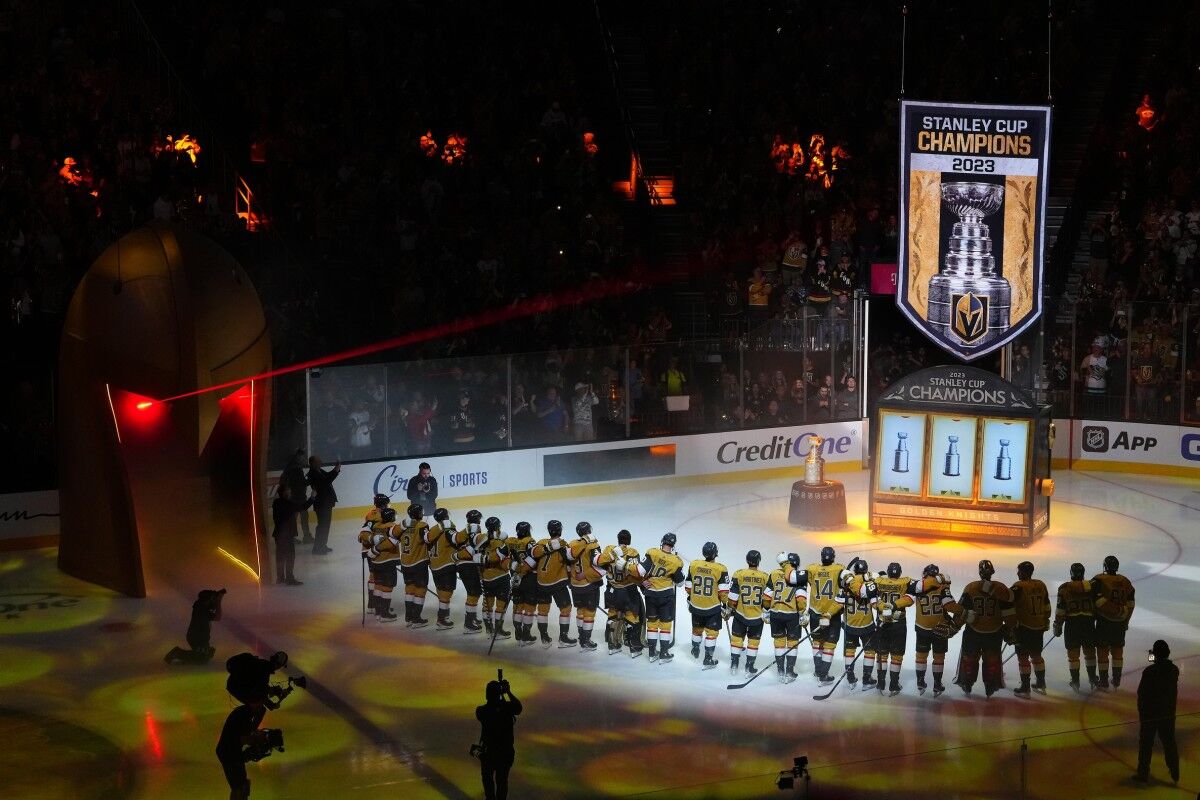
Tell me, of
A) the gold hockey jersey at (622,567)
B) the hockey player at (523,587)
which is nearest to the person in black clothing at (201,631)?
the hockey player at (523,587)

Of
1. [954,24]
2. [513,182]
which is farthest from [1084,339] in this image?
[513,182]

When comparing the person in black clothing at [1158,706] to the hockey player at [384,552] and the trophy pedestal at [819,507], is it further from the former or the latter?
the trophy pedestal at [819,507]

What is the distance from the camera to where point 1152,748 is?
1256cm

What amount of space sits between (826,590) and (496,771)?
4.94 metres

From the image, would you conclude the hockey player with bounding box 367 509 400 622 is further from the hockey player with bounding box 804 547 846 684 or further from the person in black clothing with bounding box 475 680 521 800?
the person in black clothing with bounding box 475 680 521 800

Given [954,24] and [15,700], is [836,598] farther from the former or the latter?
[954,24]

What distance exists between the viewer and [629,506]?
2514 centimetres

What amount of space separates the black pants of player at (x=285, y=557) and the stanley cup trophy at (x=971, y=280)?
9.17 meters

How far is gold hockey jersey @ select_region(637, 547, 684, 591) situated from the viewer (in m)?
16.9

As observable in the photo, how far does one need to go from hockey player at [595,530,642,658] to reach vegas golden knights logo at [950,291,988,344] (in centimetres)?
687

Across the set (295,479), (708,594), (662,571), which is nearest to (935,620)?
→ (708,594)

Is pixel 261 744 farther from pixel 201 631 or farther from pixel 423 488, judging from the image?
pixel 423 488

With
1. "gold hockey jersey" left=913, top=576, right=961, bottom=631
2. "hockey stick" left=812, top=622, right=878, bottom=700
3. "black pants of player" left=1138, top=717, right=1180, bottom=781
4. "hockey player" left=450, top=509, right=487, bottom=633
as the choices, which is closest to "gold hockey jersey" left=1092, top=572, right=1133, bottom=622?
"gold hockey jersey" left=913, top=576, right=961, bottom=631

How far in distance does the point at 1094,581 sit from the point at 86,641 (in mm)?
11016
